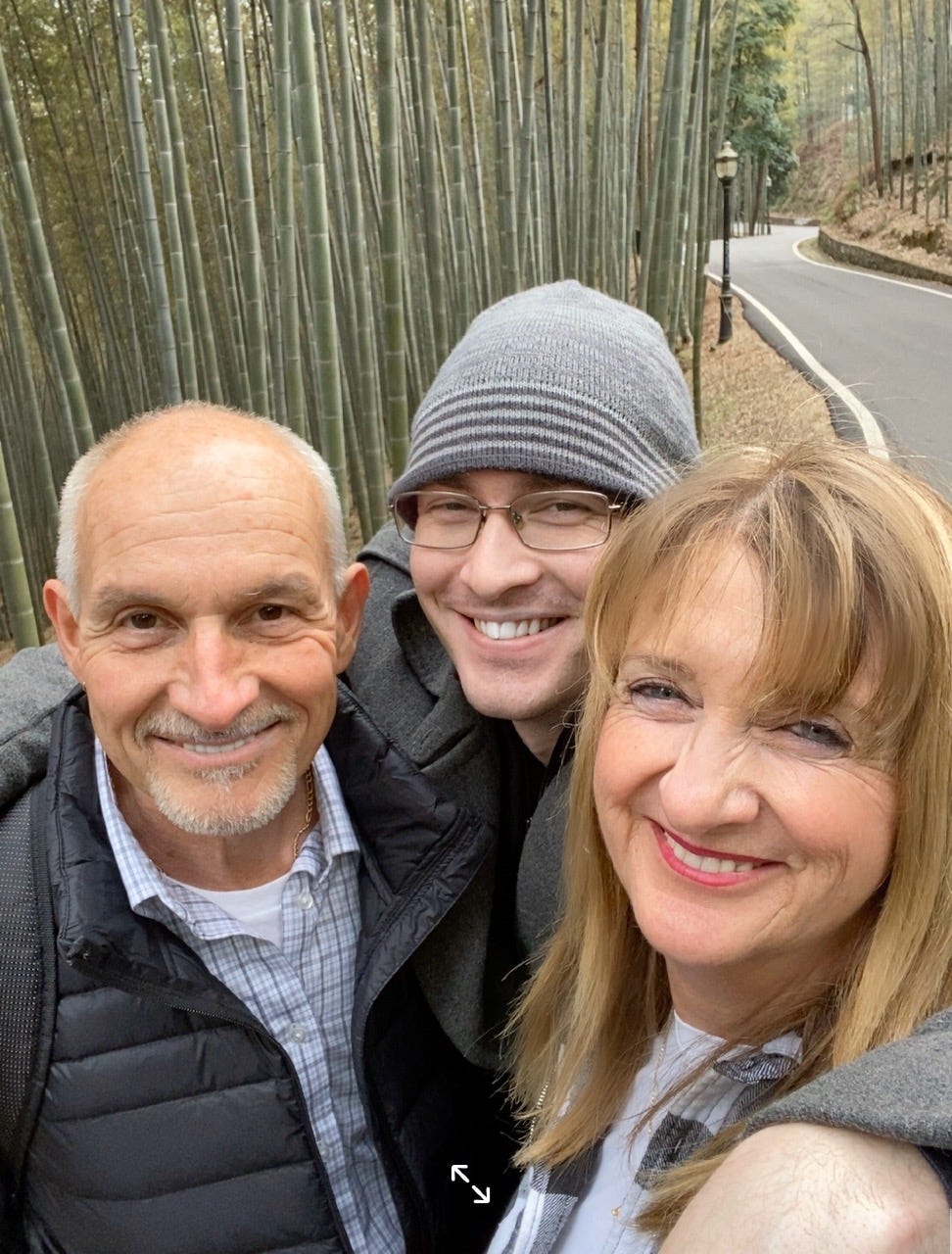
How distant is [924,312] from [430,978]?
658 centimetres

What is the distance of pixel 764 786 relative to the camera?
2.71ft

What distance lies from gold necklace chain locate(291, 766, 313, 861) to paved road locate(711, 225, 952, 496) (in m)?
0.96

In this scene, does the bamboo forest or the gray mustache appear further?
the bamboo forest

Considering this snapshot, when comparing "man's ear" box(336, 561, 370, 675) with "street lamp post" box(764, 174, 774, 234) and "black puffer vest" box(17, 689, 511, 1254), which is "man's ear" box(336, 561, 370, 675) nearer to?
"black puffer vest" box(17, 689, 511, 1254)

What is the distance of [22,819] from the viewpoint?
123 centimetres

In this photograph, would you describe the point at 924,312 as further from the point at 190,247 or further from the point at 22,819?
the point at 22,819

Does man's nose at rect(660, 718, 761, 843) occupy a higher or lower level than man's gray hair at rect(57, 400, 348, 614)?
lower

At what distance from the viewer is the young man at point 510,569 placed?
4.55 ft

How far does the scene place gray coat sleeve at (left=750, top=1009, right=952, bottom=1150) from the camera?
0.52 m

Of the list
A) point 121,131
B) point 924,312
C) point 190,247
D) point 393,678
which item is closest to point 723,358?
point 924,312

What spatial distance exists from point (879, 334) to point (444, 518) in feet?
17.8

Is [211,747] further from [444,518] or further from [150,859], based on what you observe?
[444,518]

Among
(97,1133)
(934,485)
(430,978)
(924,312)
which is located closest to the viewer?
(934,485)

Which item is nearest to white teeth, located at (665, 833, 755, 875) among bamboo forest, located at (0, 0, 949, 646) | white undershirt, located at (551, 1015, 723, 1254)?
white undershirt, located at (551, 1015, 723, 1254)
